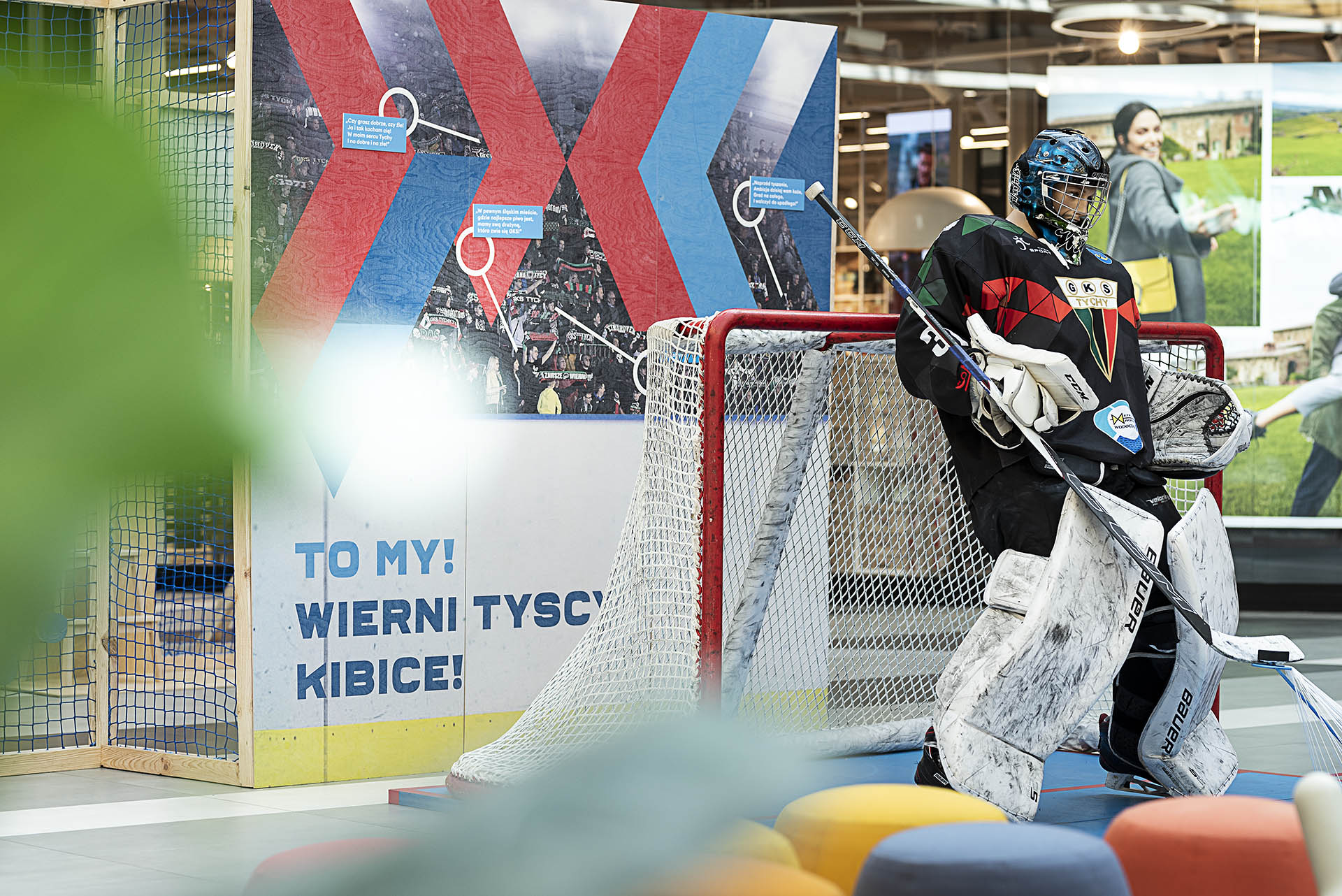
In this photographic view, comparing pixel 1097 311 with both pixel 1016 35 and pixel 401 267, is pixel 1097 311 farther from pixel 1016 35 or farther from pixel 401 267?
pixel 1016 35

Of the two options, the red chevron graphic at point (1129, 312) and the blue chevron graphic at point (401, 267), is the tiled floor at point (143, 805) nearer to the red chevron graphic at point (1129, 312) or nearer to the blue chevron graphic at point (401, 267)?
the blue chevron graphic at point (401, 267)

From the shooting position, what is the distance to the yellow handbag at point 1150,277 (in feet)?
32.8

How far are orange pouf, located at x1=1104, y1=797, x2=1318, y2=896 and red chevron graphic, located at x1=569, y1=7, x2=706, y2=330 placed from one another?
3.00 metres

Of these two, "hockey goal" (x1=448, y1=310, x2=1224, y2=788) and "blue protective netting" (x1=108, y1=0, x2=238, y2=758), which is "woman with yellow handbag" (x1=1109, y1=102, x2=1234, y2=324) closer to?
"hockey goal" (x1=448, y1=310, x2=1224, y2=788)

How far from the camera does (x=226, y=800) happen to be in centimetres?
380

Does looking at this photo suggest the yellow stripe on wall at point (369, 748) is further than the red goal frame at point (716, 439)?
Yes

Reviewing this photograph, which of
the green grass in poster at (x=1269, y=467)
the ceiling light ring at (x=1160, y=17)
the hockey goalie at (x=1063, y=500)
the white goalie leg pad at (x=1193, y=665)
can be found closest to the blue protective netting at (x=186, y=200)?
the hockey goalie at (x=1063, y=500)

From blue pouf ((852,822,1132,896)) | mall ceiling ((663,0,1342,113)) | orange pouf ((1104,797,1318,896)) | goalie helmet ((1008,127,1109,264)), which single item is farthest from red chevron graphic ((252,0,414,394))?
mall ceiling ((663,0,1342,113))

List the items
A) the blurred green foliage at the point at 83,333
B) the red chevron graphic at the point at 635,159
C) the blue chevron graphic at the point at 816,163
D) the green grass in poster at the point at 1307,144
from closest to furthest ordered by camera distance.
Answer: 1. the blurred green foliage at the point at 83,333
2. the red chevron graphic at the point at 635,159
3. the blue chevron graphic at the point at 816,163
4. the green grass in poster at the point at 1307,144

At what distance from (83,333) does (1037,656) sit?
3.67 meters

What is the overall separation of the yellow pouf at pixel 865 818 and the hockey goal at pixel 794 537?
1.20 metres

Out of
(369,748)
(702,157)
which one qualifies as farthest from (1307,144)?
(369,748)

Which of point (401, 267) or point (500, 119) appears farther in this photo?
Result: point (500, 119)

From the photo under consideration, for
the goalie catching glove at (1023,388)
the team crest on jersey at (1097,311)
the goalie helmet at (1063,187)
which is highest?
the goalie helmet at (1063,187)
